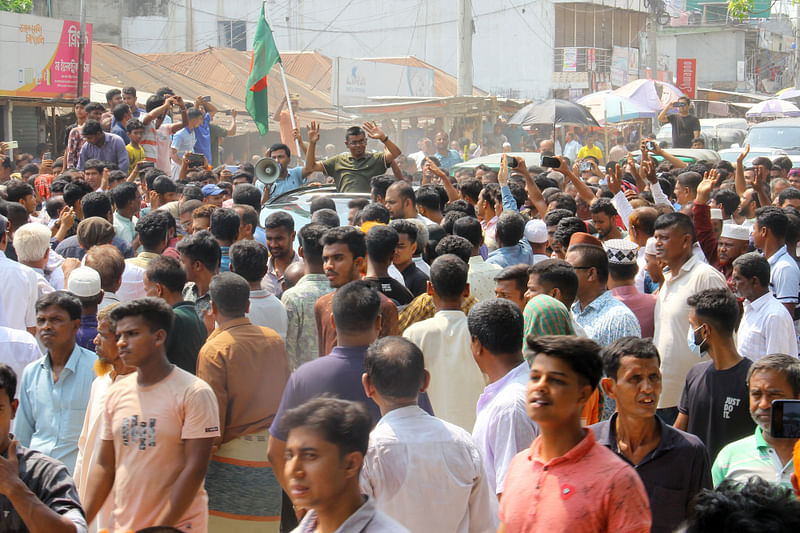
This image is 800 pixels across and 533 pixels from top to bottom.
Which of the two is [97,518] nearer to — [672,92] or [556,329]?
[556,329]

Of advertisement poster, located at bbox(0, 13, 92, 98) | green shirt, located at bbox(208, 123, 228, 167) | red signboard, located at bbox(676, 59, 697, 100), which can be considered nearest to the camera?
green shirt, located at bbox(208, 123, 228, 167)

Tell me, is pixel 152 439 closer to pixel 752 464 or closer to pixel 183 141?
pixel 752 464

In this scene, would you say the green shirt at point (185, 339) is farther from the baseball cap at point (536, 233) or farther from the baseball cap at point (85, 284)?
the baseball cap at point (536, 233)

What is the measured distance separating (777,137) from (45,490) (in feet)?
59.1

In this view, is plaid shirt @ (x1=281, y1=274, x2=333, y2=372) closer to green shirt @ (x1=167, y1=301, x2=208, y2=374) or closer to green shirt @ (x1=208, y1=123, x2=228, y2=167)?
green shirt @ (x1=167, y1=301, x2=208, y2=374)

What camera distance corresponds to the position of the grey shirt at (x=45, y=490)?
3.29 meters

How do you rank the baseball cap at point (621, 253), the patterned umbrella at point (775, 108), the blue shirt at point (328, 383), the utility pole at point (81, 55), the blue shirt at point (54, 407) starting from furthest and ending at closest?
1. the patterned umbrella at point (775, 108)
2. the utility pole at point (81, 55)
3. the baseball cap at point (621, 253)
4. the blue shirt at point (54, 407)
5. the blue shirt at point (328, 383)

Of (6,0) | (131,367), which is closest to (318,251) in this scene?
(131,367)

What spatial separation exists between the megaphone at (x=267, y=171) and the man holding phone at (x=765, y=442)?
23.7 feet

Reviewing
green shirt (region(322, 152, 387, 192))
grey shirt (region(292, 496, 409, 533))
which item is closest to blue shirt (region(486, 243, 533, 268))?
green shirt (region(322, 152, 387, 192))

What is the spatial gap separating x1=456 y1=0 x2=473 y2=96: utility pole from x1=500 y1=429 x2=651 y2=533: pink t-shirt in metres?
26.8

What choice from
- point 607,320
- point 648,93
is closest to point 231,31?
point 648,93

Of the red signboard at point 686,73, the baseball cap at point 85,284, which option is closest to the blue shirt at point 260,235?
the baseball cap at point 85,284

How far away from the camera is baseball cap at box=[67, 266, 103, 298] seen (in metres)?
5.41
